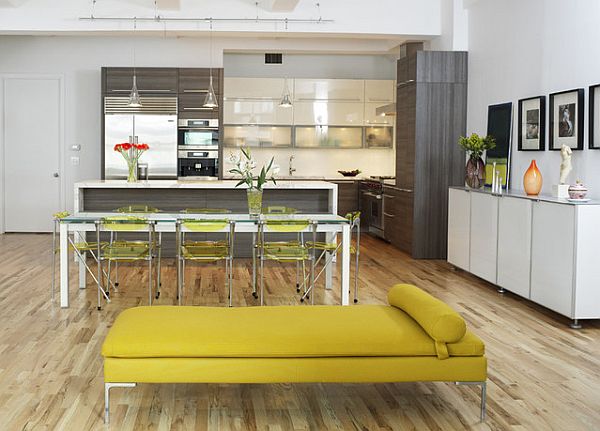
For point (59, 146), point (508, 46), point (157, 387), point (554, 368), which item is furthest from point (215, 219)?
point (59, 146)

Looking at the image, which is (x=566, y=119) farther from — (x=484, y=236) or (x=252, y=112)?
(x=252, y=112)

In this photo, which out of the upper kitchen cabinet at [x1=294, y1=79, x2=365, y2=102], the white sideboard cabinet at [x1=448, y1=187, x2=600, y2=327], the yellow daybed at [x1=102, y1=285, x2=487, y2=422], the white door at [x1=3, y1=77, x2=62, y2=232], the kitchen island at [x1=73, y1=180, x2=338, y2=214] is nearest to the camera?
the yellow daybed at [x1=102, y1=285, x2=487, y2=422]

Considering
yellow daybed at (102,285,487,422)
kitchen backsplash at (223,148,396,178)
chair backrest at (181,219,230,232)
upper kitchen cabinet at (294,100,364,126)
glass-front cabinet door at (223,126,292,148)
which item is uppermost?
upper kitchen cabinet at (294,100,364,126)

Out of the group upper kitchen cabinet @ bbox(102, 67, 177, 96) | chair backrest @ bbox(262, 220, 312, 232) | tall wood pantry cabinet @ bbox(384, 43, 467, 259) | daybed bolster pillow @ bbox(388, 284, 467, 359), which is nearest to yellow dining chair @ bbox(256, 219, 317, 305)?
chair backrest @ bbox(262, 220, 312, 232)

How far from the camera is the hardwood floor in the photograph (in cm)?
424

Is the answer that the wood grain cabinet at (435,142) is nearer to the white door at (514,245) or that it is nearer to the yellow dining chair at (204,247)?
the white door at (514,245)

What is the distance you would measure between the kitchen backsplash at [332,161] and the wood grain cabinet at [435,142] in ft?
12.1

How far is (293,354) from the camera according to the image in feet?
14.0

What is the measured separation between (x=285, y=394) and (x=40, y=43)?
9.74 m

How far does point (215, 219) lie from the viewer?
7.07 meters

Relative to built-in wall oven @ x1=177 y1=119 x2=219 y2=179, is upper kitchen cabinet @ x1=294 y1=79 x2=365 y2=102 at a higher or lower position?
higher

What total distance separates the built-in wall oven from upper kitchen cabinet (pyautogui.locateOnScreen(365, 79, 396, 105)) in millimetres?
2861

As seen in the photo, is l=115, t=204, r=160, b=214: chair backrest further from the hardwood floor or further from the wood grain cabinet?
the wood grain cabinet

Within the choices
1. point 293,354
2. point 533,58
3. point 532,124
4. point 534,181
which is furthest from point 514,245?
point 293,354
